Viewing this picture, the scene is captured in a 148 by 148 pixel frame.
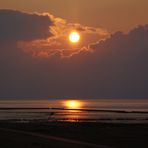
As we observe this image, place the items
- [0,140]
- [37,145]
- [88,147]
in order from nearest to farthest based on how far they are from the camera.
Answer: [88,147] → [37,145] → [0,140]

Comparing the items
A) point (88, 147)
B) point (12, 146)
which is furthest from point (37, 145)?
point (88, 147)

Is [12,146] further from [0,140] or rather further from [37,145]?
[0,140]

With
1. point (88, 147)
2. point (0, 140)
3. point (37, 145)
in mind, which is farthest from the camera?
point (0, 140)

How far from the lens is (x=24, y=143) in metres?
29.1

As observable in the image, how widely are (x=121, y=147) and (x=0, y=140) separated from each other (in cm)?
762

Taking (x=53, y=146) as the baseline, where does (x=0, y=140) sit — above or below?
above

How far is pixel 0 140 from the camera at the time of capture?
31.6 metres

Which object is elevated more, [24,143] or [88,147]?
[24,143]

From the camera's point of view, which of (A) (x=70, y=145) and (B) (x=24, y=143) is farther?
(B) (x=24, y=143)

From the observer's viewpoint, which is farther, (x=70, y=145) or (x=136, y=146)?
(x=136, y=146)

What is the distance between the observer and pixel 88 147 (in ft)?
81.6

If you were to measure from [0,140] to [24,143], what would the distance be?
3015mm

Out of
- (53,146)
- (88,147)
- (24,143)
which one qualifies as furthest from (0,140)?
(88,147)

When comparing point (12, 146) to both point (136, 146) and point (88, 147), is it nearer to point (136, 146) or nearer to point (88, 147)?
point (88, 147)
